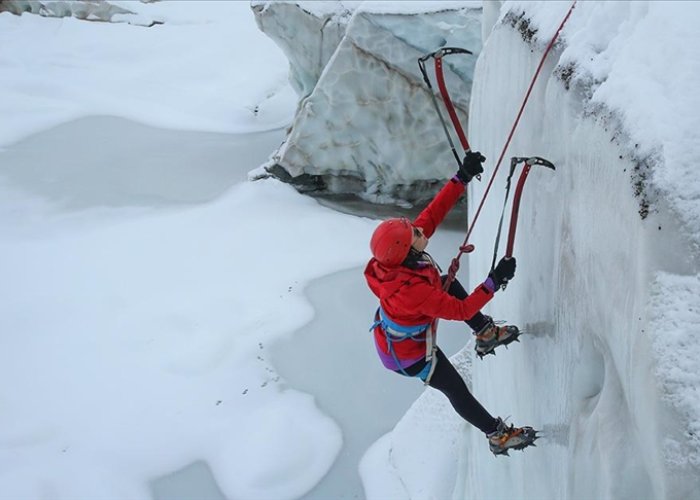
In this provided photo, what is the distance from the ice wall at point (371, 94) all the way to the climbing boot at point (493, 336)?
15.8 ft

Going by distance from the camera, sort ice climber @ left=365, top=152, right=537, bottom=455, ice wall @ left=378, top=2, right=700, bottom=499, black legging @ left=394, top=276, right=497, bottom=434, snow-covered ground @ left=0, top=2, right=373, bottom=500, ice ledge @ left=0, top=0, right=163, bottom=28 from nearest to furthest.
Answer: ice wall @ left=378, top=2, right=700, bottom=499 < ice climber @ left=365, top=152, right=537, bottom=455 < black legging @ left=394, top=276, right=497, bottom=434 < snow-covered ground @ left=0, top=2, right=373, bottom=500 < ice ledge @ left=0, top=0, right=163, bottom=28

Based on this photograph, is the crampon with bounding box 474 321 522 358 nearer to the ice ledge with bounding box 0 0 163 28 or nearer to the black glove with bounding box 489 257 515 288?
the black glove with bounding box 489 257 515 288

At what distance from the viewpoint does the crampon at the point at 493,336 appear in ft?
6.77

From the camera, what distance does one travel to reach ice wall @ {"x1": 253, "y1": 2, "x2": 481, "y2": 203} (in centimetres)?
671

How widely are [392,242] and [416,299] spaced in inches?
7.6

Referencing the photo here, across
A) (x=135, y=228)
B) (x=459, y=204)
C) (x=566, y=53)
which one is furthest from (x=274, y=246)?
(x=566, y=53)

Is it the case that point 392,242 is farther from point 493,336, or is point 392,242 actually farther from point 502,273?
point 493,336

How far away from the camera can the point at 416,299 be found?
2008mm

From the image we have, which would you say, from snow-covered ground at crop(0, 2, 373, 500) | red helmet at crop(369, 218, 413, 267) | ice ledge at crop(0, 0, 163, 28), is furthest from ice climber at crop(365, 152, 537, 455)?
ice ledge at crop(0, 0, 163, 28)

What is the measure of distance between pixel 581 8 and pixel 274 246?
17.9 feet

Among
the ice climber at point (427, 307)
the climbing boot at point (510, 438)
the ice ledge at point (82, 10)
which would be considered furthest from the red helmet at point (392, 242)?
the ice ledge at point (82, 10)

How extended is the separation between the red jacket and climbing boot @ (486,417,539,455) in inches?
14.2

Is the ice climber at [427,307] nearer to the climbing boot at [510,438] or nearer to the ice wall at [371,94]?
the climbing boot at [510,438]

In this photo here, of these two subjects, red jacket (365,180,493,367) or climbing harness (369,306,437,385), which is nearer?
red jacket (365,180,493,367)
